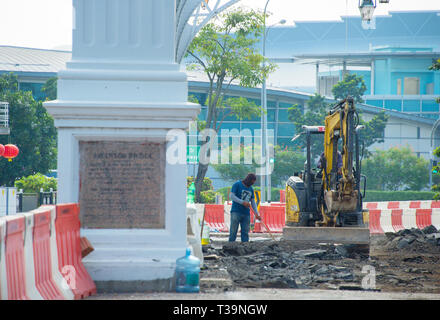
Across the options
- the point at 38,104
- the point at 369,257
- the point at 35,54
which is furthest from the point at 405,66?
the point at 369,257

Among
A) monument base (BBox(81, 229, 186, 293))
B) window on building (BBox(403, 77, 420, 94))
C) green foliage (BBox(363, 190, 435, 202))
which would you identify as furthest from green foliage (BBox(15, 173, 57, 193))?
window on building (BBox(403, 77, 420, 94))

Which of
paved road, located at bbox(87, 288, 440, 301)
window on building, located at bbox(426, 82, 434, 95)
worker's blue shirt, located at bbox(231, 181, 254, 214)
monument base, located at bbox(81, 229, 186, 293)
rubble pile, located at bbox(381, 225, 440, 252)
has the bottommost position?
rubble pile, located at bbox(381, 225, 440, 252)

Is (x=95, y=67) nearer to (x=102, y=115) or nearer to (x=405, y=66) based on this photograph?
(x=102, y=115)

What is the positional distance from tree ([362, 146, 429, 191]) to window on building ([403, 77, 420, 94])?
26136 millimetres

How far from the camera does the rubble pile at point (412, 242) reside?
18.2 meters

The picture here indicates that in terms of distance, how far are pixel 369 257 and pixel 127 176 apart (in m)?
8.60

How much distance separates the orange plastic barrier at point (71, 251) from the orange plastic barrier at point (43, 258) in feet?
0.91

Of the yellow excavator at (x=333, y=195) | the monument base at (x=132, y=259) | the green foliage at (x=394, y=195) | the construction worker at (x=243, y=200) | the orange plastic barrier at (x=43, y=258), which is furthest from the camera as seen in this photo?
the green foliage at (x=394, y=195)

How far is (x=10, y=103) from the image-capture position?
46.5m

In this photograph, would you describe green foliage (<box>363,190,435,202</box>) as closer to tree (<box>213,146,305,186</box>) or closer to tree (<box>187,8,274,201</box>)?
tree (<box>213,146,305,186</box>)

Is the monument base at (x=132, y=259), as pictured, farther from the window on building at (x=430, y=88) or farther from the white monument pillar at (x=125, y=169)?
the window on building at (x=430, y=88)

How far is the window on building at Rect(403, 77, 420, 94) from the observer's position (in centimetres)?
8475

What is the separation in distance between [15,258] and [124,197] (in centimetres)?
211
